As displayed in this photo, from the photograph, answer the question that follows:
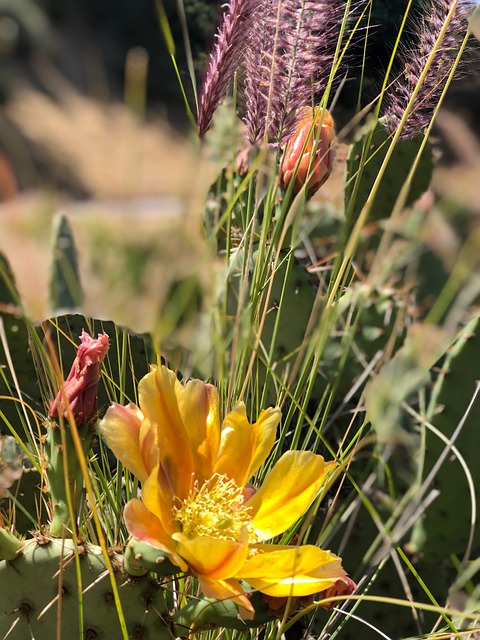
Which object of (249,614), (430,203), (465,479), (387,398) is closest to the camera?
(249,614)

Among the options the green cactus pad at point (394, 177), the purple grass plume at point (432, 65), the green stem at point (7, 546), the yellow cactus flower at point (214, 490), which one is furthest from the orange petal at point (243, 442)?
the green cactus pad at point (394, 177)

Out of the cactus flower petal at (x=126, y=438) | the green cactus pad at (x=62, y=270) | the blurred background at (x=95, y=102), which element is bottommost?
the blurred background at (x=95, y=102)

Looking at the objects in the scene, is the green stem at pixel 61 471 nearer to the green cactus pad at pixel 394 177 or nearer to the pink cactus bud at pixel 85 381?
the pink cactus bud at pixel 85 381

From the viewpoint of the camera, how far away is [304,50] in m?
0.63

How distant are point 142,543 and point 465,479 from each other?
1.68ft

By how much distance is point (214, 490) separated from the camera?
1.71ft

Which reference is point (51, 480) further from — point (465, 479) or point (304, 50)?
point (465, 479)

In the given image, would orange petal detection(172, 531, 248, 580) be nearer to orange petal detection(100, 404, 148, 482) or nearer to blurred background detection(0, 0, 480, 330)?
orange petal detection(100, 404, 148, 482)

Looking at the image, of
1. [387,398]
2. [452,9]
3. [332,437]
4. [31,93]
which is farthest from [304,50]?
[31,93]

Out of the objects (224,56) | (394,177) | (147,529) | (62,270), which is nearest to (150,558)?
(147,529)

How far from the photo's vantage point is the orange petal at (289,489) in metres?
0.51

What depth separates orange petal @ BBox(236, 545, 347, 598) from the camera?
1.49ft

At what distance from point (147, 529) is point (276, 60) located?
365mm

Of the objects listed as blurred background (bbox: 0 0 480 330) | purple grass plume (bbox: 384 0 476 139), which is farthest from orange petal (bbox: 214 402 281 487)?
blurred background (bbox: 0 0 480 330)
